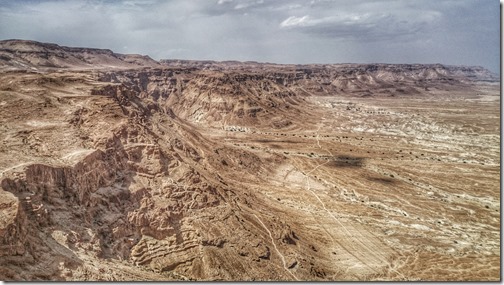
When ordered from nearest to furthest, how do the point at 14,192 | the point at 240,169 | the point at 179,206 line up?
the point at 14,192
the point at 179,206
the point at 240,169

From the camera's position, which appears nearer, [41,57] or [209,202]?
[209,202]

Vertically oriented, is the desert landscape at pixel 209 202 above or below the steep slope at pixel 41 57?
below

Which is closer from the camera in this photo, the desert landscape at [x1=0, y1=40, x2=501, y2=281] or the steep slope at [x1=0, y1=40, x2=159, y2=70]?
the desert landscape at [x1=0, y1=40, x2=501, y2=281]

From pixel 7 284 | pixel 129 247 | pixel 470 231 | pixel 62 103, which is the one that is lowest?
pixel 470 231

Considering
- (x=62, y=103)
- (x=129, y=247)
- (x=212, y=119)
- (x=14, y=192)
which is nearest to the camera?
(x=14, y=192)

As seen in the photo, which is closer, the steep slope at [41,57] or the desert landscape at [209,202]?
the desert landscape at [209,202]

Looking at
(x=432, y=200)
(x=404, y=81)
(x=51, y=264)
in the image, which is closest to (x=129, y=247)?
(x=51, y=264)

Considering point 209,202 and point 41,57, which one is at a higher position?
point 41,57

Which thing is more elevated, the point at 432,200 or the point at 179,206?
the point at 179,206

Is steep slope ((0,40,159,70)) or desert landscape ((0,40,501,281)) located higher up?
steep slope ((0,40,159,70))

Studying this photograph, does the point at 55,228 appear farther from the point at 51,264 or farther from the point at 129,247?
the point at 129,247

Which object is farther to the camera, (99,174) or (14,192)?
(99,174)
